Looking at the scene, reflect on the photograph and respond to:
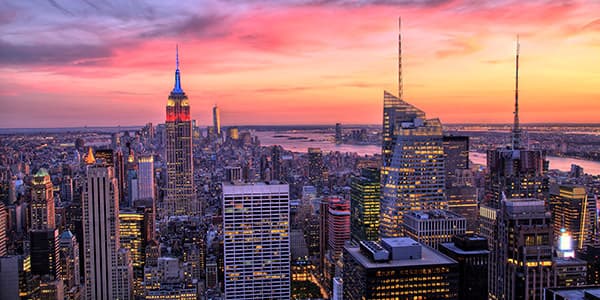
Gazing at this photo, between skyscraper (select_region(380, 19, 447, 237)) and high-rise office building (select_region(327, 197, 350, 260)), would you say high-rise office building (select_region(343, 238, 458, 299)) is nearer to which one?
skyscraper (select_region(380, 19, 447, 237))

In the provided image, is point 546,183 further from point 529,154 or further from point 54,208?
point 54,208

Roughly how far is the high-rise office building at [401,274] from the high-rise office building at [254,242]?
1332 centimetres

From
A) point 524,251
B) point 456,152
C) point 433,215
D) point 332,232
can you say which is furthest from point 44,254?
point 456,152

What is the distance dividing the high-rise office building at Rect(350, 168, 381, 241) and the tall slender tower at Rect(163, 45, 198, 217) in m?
29.7

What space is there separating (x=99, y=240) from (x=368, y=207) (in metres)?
19.7

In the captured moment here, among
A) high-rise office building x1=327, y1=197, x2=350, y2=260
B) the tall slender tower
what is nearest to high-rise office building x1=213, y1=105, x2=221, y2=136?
the tall slender tower

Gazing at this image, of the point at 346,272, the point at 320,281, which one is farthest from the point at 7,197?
the point at 346,272

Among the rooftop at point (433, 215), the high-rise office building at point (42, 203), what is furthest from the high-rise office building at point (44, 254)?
the rooftop at point (433, 215)

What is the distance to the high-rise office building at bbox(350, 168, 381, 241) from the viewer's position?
41812 millimetres

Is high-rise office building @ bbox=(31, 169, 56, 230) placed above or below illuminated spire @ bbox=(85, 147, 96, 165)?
below

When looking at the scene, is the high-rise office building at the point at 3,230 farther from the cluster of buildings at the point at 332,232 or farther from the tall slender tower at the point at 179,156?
the tall slender tower at the point at 179,156

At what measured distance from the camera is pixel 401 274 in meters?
19.5

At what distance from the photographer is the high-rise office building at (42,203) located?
143ft

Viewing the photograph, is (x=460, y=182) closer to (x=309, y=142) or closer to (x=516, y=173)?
(x=516, y=173)
